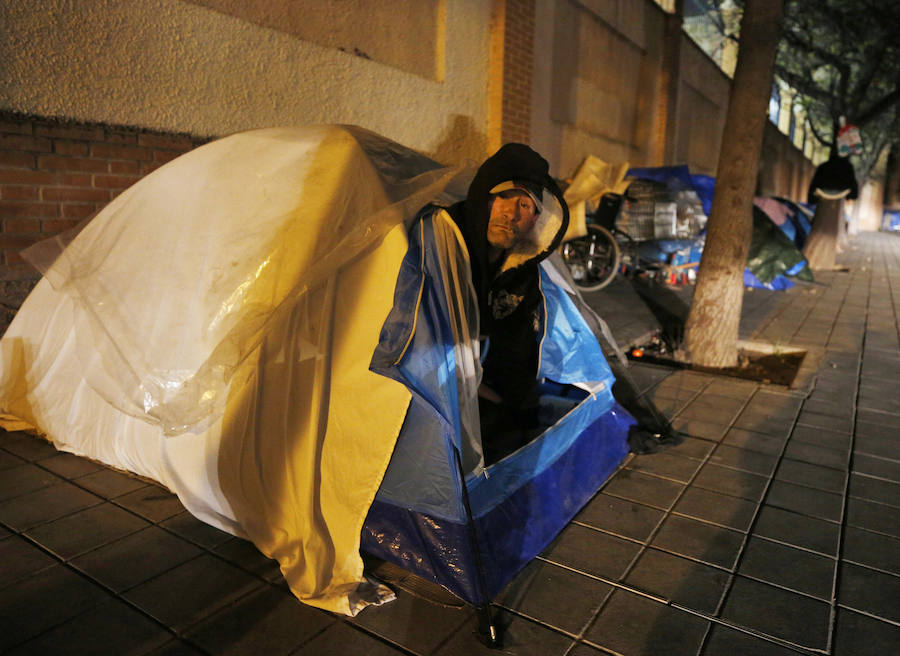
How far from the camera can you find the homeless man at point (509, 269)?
2.43m

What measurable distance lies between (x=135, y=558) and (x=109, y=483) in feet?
2.43

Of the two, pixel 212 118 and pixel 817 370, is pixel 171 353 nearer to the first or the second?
pixel 212 118

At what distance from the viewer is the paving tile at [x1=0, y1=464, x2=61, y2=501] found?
2.83 metres

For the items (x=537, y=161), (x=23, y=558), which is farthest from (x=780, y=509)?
(x=23, y=558)

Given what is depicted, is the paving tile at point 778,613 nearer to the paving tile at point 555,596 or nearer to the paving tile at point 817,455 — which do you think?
the paving tile at point 555,596

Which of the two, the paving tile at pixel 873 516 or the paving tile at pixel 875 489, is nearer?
the paving tile at pixel 873 516

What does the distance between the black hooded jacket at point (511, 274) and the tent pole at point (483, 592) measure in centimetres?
76

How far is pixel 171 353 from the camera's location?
2516 millimetres

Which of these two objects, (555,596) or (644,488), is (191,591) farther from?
(644,488)

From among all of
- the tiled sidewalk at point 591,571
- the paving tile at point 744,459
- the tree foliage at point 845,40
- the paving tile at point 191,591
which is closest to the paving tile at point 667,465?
the tiled sidewalk at point 591,571

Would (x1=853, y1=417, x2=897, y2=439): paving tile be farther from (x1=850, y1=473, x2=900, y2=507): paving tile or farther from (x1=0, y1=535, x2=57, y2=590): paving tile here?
(x1=0, y1=535, x2=57, y2=590): paving tile

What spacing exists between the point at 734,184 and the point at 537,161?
3.06 meters

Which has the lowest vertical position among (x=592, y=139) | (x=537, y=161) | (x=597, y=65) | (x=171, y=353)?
(x=171, y=353)

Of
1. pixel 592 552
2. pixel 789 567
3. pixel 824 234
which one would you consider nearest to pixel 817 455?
pixel 789 567
